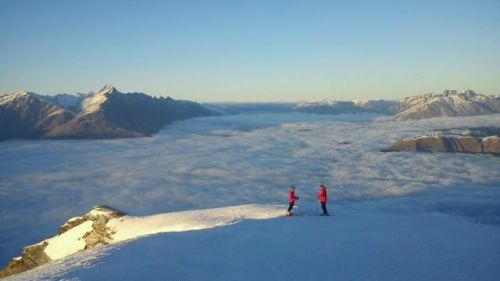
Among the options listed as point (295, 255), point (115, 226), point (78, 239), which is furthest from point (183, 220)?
point (295, 255)

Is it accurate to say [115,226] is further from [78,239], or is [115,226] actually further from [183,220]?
[183,220]

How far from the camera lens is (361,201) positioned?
12988 cm

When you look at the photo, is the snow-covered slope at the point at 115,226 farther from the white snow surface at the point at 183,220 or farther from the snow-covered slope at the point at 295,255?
the snow-covered slope at the point at 295,255

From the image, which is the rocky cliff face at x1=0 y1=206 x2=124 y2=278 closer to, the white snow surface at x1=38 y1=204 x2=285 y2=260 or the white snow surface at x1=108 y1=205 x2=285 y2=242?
the white snow surface at x1=38 y1=204 x2=285 y2=260

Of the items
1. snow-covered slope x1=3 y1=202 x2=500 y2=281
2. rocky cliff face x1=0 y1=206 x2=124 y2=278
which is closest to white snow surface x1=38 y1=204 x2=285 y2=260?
rocky cliff face x1=0 y1=206 x2=124 y2=278

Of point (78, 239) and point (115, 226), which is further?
point (78, 239)

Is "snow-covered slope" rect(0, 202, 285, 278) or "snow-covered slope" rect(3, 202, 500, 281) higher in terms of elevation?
"snow-covered slope" rect(3, 202, 500, 281)

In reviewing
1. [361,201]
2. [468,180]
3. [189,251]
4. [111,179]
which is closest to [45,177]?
[111,179]

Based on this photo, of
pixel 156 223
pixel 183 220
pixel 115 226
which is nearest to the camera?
pixel 183 220

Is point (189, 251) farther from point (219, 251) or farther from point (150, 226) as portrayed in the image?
point (150, 226)

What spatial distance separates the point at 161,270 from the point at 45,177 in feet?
665

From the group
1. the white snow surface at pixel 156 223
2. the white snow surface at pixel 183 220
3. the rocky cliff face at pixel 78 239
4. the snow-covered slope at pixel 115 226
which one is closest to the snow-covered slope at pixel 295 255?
the white snow surface at pixel 183 220

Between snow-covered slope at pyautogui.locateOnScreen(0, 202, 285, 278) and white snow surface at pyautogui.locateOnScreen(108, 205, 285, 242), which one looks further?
snow-covered slope at pyautogui.locateOnScreen(0, 202, 285, 278)

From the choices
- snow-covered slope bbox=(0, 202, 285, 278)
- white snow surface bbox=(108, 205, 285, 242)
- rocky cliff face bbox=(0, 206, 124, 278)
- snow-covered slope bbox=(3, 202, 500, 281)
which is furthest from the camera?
rocky cliff face bbox=(0, 206, 124, 278)
